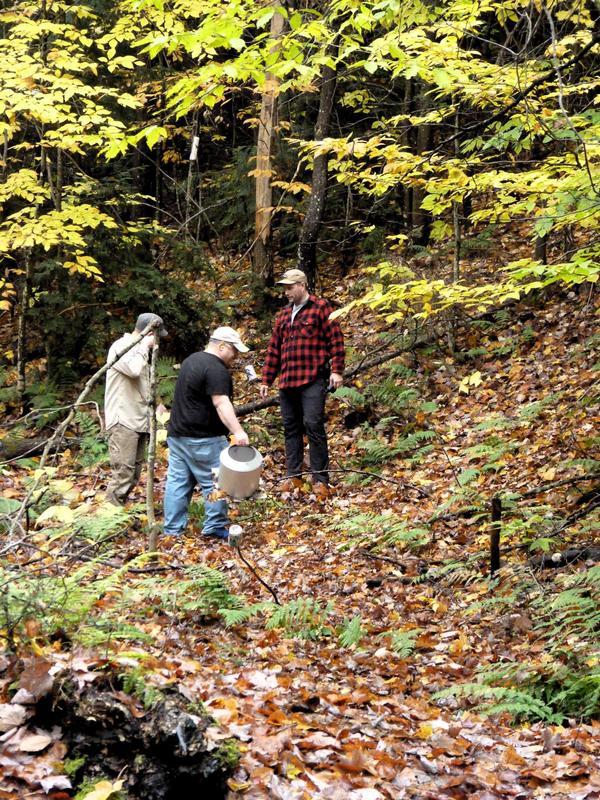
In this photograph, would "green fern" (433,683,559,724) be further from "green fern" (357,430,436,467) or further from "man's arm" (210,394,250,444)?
"green fern" (357,430,436,467)

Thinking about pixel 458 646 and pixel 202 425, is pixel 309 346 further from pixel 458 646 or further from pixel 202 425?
pixel 458 646

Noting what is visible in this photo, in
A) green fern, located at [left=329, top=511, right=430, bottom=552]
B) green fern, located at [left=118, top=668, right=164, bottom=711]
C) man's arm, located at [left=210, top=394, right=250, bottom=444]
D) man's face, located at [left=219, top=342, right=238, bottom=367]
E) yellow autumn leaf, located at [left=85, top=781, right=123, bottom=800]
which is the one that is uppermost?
man's face, located at [left=219, top=342, right=238, bottom=367]

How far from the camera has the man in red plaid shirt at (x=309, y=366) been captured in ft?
29.0

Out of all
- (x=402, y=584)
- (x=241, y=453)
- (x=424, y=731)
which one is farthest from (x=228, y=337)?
(x=424, y=731)

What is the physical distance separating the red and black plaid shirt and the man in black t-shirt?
5.25ft

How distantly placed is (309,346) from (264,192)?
696 cm

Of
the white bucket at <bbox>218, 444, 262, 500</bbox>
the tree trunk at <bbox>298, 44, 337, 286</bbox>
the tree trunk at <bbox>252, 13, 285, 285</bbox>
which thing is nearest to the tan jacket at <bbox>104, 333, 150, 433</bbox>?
the white bucket at <bbox>218, 444, 262, 500</bbox>

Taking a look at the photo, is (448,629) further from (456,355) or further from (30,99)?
(30,99)

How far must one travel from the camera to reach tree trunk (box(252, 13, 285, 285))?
14.2 m

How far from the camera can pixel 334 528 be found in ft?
24.5

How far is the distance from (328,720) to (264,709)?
35 centimetres

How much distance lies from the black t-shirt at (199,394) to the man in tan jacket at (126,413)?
0.79 meters

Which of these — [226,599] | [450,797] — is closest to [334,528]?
[226,599]

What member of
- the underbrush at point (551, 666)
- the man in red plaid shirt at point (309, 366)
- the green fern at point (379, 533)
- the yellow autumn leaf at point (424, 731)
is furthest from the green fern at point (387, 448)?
the yellow autumn leaf at point (424, 731)
